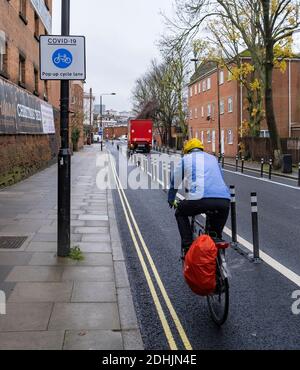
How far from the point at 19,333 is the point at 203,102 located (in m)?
56.2

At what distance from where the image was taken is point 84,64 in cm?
746

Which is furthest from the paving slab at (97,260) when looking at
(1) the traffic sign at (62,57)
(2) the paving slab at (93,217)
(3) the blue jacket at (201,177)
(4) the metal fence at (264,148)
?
(4) the metal fence at (264,148)

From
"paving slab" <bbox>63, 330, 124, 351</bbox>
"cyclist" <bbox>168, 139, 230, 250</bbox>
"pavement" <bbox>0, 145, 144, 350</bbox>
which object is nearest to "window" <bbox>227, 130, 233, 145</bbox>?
"pavement" <bbox>0, 145, 144, 350</bbox>

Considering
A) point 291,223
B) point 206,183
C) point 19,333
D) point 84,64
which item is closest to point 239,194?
point 291,223

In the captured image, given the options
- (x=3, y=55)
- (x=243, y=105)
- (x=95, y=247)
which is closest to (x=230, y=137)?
(x=243, y=105)

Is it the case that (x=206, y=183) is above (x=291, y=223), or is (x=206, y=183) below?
above

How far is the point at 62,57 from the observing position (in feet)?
24.4

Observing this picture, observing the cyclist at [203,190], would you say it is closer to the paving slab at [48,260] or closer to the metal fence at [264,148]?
the paving slab at [48,260]

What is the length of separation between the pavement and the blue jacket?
1.39 meters

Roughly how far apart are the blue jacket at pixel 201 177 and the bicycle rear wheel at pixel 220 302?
34.7 inches

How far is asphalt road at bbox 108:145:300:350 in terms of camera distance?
471 cm

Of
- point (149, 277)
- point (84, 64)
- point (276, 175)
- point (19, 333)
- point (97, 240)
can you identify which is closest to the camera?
point (19, 333)

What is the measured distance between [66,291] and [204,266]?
1802mm

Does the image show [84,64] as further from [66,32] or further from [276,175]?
[276,175]
